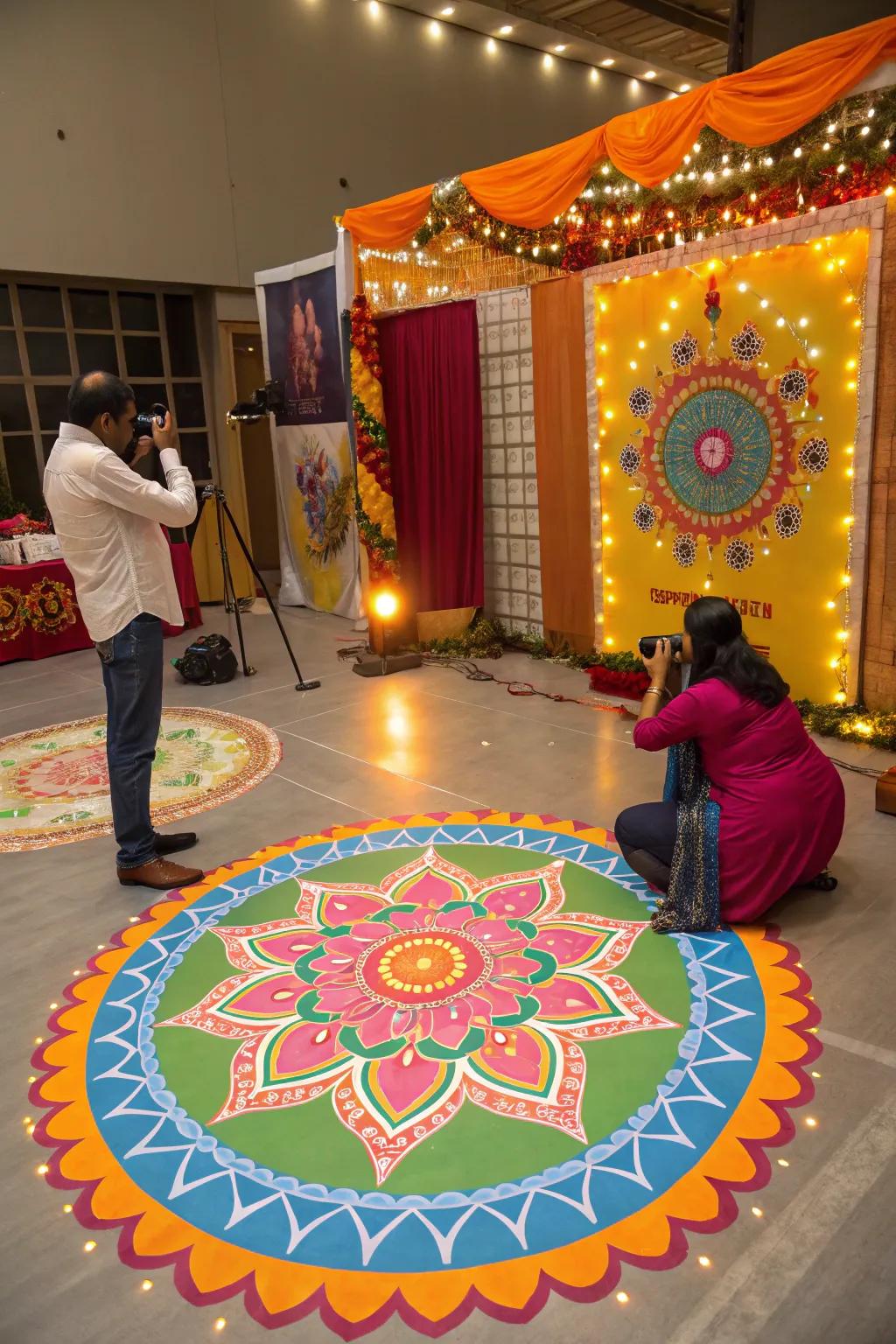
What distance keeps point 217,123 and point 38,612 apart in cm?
453

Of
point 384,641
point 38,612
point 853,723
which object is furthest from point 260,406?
point 853,723

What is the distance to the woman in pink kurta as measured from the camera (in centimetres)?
260

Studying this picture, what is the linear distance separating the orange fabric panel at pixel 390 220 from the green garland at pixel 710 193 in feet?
0.23

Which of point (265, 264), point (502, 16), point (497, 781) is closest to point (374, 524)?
point (497, 781)

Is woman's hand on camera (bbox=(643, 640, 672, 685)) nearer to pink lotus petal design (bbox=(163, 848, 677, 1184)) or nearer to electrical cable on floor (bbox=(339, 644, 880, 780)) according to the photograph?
pink lotus petal design (bbox=(163, 848, 677, 1184))

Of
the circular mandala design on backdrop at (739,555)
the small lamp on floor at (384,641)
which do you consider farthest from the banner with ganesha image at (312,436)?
the circular mandala design on backdrop at (739,555)

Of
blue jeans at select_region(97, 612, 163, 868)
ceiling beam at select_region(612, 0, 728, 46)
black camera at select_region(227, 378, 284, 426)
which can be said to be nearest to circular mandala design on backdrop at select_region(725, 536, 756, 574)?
blue jeans at select_region(97, 612, 163, 868)

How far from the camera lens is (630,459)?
5113mm

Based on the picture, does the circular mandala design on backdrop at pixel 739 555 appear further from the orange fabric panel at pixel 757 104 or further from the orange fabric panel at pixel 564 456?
the orange fabric panel at pixel 757 104

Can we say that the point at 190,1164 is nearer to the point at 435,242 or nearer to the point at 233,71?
the point at 435,242

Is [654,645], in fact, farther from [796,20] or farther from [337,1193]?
[796,20]

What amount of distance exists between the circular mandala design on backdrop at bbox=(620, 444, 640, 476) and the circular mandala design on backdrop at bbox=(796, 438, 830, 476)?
0.98 metres

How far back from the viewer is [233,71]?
795cm

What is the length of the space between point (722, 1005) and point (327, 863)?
1.47m
